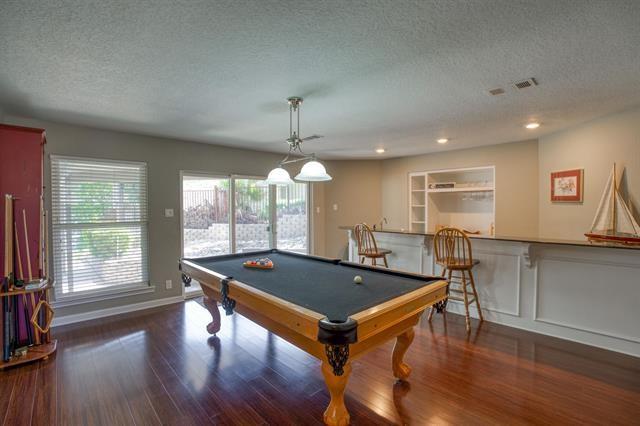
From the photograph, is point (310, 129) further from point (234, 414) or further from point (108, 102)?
point (234, 414)

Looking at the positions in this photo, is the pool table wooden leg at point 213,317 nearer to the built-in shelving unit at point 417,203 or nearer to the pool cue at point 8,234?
the pool cue at point 8,234

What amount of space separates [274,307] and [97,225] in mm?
3236

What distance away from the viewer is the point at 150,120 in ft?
11.4

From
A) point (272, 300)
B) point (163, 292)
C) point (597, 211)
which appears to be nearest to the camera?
point (272, 300)

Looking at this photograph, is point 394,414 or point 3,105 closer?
point 394,414

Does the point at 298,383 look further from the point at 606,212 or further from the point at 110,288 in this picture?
the point at 606,212

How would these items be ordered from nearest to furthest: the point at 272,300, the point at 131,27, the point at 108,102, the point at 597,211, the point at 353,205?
the point at 131,27
the point at 272,300
the point at 108,102
the point at 597,211
the point at 353,205

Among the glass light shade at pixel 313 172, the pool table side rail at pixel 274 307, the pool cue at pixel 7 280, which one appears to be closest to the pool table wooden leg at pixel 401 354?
the pool table side rail at pixel 274 307

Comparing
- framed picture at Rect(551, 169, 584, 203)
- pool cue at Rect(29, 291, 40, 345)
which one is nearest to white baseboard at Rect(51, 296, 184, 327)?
pool cue at Rect(29, 291, 40, 345)

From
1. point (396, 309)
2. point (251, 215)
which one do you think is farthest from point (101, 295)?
point (396, 309)

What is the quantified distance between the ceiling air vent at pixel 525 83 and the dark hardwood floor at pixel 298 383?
2347mm

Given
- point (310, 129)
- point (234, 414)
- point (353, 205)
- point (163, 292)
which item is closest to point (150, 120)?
point (310, 129)

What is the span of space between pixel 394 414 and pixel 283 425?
2.38 ft

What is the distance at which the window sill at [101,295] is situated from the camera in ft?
11.8
